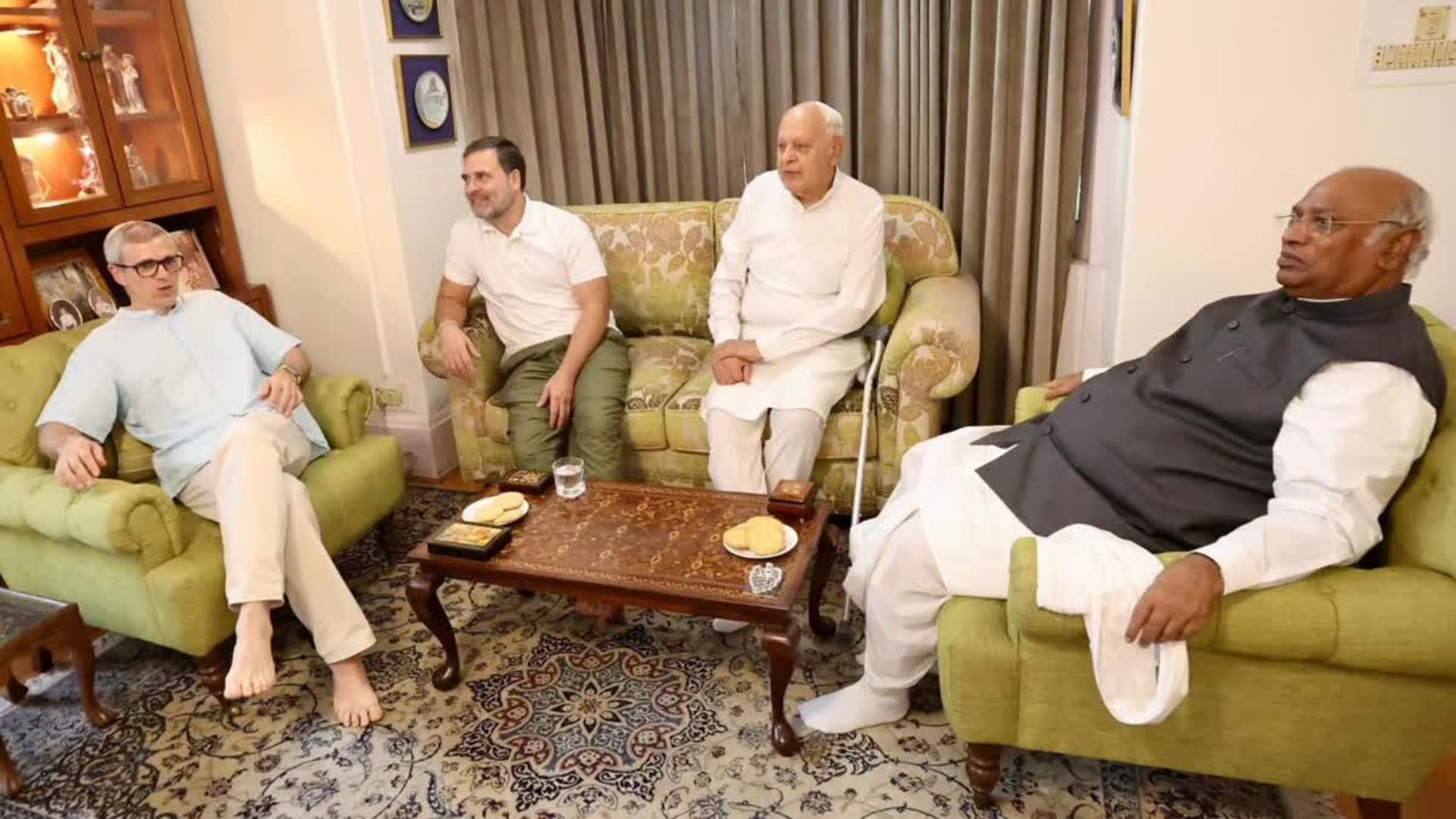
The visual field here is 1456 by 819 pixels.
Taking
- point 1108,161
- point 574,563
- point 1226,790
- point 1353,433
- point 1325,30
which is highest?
point 1325,30

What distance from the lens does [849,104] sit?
10.7ft

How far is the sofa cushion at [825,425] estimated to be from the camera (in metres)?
2.73

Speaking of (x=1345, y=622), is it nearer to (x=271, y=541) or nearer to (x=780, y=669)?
(x=780, y=669)

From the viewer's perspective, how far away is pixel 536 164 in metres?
3.67

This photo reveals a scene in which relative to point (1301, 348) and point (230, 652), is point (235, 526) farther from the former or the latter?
point (1301, 348)

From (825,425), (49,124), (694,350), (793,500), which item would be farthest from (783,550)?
(49,124)

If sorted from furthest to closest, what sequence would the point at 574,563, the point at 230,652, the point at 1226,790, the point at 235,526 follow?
1. the point at 230,652
2. the point at 235,526
3. the point at 574,563
4. the point at 1226,790

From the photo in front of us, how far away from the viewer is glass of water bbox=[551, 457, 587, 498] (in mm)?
2322

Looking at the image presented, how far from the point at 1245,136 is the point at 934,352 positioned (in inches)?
35.9

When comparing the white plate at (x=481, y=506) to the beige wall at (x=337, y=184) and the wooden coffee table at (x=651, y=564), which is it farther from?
the beige wall at (x=337, y=184)

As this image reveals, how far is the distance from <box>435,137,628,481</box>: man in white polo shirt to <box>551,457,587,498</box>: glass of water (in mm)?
460

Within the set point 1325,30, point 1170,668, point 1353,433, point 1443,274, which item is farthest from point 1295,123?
point 1170,668

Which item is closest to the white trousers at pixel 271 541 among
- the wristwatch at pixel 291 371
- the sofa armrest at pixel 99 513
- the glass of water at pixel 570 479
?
the sofa armrest at pixel 99 513

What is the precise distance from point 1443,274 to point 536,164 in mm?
2922
